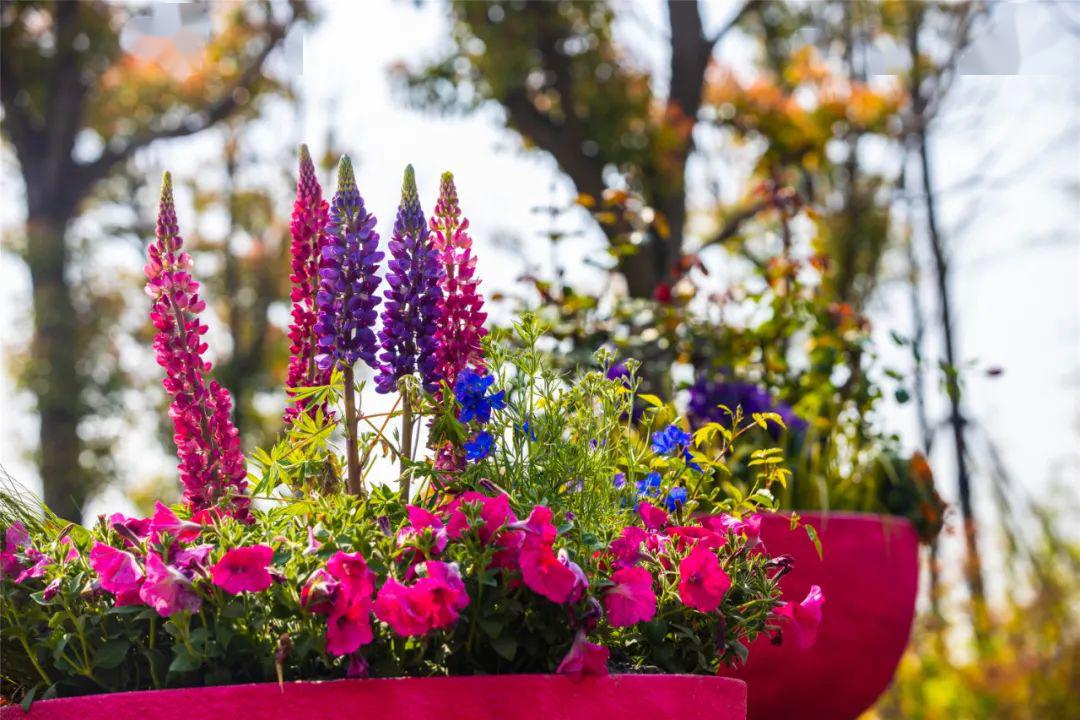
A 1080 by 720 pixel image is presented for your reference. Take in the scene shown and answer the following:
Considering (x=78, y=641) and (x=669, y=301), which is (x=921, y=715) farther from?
(x=78, y=641)

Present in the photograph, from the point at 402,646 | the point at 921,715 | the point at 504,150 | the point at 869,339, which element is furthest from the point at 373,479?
the point at 921,715

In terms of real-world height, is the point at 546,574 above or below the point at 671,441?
below

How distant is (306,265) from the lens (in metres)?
1.47

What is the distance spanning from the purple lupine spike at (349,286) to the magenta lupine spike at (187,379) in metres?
0.18

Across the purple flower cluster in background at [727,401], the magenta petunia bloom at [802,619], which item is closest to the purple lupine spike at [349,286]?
the magenta petunia bloom at [802,619]

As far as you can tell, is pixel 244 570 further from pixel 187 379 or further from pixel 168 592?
pixel 187 379

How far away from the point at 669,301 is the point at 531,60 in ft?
11.2

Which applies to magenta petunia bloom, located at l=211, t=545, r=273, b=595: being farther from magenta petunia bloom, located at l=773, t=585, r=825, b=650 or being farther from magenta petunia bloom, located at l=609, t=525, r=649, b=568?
magenta petunia bloom, located at l=773, t=585, r=825, b=650

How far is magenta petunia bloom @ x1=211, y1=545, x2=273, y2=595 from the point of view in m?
1.12

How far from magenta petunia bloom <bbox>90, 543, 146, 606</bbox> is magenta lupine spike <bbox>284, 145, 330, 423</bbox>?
0.32m

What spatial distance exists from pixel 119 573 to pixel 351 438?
0.99 ft

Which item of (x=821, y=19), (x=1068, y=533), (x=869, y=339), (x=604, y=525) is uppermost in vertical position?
(x=821, y=19)

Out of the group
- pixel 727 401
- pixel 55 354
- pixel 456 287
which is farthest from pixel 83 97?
pixel 456 287

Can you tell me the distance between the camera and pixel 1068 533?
34.3ft
